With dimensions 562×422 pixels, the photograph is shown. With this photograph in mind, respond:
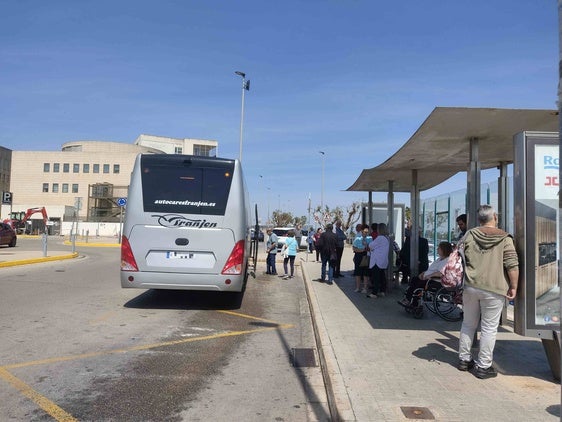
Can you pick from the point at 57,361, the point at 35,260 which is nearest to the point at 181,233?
the point at 57,361

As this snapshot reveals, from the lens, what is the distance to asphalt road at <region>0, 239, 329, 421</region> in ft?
15.5

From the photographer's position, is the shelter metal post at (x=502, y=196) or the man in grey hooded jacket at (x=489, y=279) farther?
the shelter metal post at (x=502, y=196)

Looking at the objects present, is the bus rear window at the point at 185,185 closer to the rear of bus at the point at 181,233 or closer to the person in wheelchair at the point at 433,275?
the rear of bus at the point at 181,233

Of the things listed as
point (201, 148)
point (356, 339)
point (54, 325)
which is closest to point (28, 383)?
point (54, 325)

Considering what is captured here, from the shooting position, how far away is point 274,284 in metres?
15.4

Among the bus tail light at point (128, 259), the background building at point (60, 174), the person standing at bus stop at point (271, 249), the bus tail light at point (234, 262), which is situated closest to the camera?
the bus tail light at point (128, 259)

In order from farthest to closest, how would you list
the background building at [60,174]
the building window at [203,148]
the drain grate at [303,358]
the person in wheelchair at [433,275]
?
the building window at [203,148] → the background building at [60,174] → the person in wheelchair at [433,275] → the drain grate at [303,358]

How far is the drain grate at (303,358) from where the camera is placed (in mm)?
6411

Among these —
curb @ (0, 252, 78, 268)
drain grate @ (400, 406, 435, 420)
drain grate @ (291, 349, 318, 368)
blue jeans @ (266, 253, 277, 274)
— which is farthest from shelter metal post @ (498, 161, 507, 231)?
curb @ (0, 252, 78, 268)

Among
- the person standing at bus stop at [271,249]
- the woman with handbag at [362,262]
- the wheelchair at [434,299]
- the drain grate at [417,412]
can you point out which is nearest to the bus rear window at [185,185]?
the wheelchair at [434,299]

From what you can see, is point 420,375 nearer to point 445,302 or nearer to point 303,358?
point 303,358

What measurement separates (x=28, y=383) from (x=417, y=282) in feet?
21.7

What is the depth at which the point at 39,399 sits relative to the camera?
480 cm

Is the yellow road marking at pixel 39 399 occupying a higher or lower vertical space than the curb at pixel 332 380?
lower
